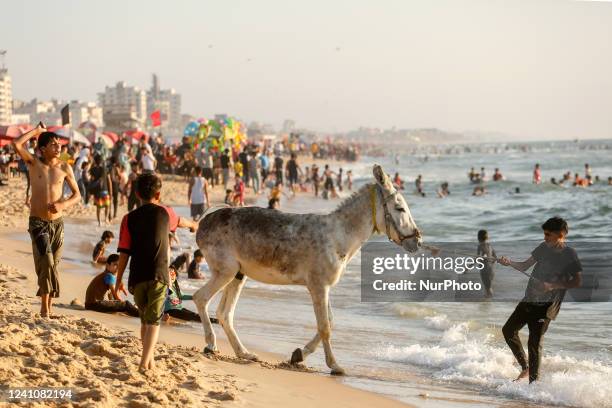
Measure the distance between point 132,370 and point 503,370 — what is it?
4.07 meters

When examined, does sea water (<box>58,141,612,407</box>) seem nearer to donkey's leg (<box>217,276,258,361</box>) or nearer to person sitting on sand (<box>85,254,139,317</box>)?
person sitting on sand (<box>85,254,139,317</box>)

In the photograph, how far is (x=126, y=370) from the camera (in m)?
6.22

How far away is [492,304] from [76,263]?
22.1 ft

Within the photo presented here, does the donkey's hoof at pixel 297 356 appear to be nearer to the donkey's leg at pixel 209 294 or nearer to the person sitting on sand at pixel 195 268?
the donkey's leg at pixel 209 294

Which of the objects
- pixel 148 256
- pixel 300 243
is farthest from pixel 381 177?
pixel 148 256

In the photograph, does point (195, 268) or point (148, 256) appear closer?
point (148, 256)

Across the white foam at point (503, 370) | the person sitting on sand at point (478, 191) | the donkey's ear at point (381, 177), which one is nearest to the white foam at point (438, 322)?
the white foam at point (503, 370)

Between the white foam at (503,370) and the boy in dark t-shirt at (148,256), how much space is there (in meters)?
3.33

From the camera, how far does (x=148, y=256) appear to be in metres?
6.14

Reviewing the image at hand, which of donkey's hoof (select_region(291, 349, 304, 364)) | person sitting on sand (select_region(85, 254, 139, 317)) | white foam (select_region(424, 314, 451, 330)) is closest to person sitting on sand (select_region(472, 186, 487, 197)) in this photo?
white foam (select_region(424, 314, 451, 330))

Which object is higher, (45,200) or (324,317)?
(45,200)

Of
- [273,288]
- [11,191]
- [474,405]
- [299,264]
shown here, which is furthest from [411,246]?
[11,191]

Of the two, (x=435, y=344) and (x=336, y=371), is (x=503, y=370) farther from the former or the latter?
(x=336, y=371)

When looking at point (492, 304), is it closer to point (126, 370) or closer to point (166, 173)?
point (126, 370)
